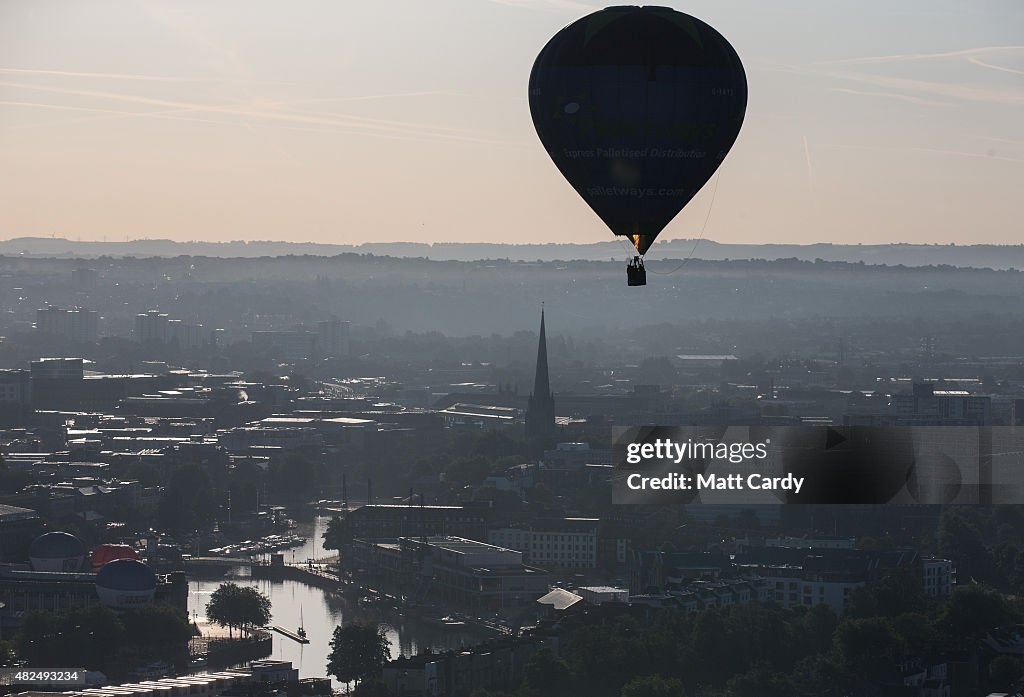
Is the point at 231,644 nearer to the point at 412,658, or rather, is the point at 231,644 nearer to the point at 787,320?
the point at 412,658

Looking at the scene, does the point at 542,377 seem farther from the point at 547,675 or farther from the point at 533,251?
the point at 533,251

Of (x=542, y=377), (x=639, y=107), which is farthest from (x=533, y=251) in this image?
(x=639, y=107)

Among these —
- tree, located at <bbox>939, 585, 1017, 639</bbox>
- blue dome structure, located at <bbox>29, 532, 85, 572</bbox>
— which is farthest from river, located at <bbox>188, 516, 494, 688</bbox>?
tree, located at <bbox>939, 585, 1017, 639</bbox>

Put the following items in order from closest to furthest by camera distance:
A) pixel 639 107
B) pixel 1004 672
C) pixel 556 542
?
pixel 639 107
pixel 1004 672
pixel 556 542

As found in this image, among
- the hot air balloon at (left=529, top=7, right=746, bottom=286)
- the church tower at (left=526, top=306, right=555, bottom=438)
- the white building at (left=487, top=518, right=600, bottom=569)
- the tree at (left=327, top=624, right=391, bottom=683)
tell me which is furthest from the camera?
the church tower at (left=526, top=306, right=555, bottom=438)

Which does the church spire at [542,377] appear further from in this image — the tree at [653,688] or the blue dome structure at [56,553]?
the tree at [653,688]

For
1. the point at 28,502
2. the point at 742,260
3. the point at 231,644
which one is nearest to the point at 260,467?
the point at 28,502

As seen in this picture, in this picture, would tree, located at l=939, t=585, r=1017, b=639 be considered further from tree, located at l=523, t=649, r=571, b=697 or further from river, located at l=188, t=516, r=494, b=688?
river, located at l=188, t=516, r=494, b=688
